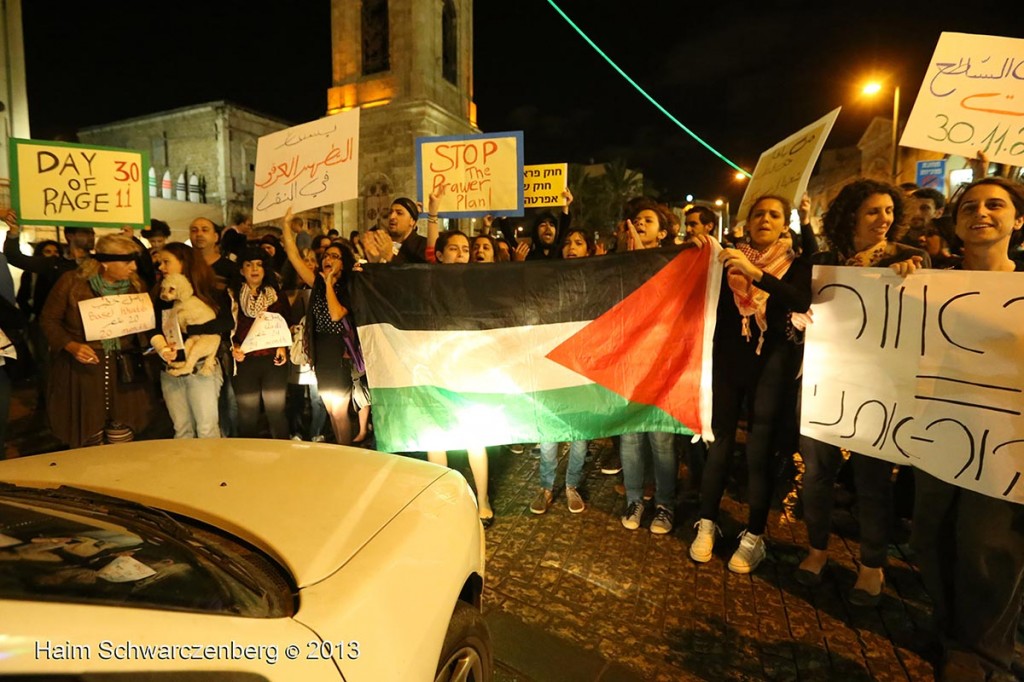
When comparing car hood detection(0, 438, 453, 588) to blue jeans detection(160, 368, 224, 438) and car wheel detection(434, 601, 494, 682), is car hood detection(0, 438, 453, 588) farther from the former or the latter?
blue jeans detection(160, 368, 224, 438)

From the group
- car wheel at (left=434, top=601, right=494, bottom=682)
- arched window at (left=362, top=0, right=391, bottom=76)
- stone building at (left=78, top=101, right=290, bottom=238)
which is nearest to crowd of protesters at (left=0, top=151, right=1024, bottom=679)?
car wheel at (left=434, top=601, right=494, bottom=682)

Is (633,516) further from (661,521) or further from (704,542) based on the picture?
(704,542)

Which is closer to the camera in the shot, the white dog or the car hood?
the car hood

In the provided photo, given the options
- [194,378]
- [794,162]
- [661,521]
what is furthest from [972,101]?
[194,378]

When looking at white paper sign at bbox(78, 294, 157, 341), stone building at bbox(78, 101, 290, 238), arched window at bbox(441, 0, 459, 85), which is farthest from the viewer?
stone building at bbox(78, 101, 290, 238)

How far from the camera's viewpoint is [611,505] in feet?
14.4

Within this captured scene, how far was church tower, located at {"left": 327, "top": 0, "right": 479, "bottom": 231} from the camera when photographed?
23.3 metres

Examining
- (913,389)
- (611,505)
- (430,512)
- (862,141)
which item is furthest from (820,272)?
(862,141)

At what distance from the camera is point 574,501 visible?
4262 mm

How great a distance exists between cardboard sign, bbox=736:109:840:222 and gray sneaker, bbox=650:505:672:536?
2081 millimetres

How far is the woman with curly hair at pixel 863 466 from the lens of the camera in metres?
3.08

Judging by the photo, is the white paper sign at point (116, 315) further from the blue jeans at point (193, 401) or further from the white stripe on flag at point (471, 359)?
the white stripe on flag at point (471, 359)

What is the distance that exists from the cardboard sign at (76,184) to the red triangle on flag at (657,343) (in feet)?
14.4

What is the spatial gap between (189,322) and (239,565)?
11.3ft
